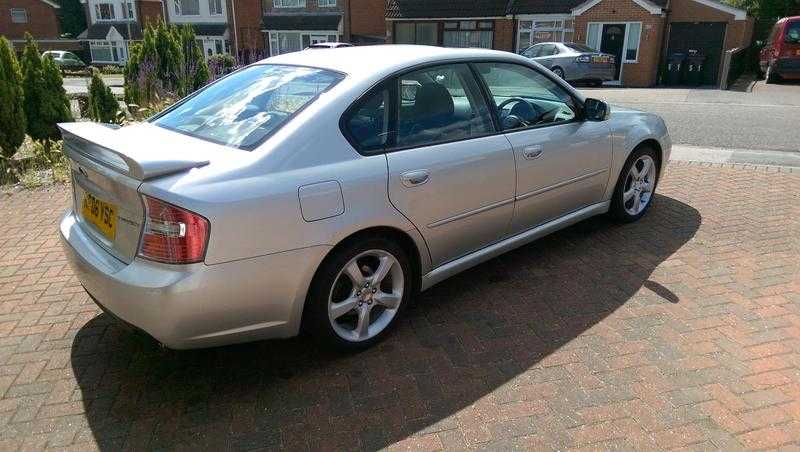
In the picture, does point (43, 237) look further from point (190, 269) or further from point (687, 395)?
point (687, 395)

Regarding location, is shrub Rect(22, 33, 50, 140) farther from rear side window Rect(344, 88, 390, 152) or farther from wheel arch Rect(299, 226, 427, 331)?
wheel arch Rect(299, 226, 427, 331)

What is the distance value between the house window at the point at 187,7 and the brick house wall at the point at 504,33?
24.1 m

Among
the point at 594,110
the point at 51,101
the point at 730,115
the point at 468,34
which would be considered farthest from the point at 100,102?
the point at 468,34

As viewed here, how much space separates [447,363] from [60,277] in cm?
285

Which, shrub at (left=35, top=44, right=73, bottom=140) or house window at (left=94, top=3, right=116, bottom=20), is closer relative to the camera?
shrub at (left=35, top=44, right=73, bottom=140)

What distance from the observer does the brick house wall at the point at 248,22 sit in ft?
121

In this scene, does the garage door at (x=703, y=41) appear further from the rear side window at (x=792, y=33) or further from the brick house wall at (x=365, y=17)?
the brick house wall at (x=365, y=17)

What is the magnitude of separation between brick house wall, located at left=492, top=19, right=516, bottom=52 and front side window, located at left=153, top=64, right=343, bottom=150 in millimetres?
Answer: 24141

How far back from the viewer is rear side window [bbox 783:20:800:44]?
17906mm

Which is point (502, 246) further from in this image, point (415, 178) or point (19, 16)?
point (19, 16)

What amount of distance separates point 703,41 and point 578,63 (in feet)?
19.8

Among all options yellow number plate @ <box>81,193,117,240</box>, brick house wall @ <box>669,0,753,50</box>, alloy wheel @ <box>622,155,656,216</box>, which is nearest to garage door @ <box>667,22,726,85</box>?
brick house wall @ <box>669,0,753,50</box>

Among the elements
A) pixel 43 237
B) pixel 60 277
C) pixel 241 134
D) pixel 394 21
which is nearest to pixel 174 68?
pixel 43 237

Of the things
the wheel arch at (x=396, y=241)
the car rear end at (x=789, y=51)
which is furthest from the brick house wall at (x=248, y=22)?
the wheel arch at (x=396, y=241)
